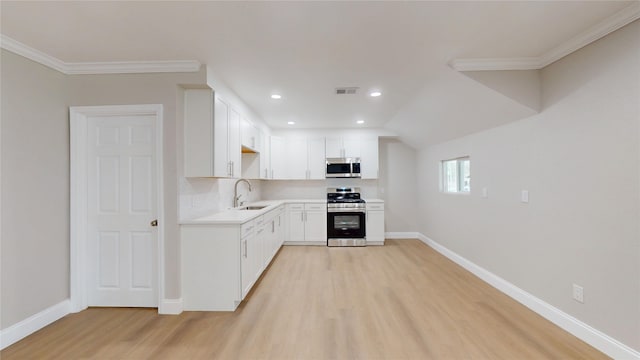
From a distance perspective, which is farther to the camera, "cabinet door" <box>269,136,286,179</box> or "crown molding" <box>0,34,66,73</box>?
"cabinet door" <box>269,136,286,179</box>

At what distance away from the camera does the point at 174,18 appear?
2.00 m

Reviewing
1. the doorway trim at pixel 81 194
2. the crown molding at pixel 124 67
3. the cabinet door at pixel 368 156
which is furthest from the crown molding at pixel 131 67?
the cabinet door at pixel 368 156

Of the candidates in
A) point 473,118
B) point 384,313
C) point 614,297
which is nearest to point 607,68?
point 473,118

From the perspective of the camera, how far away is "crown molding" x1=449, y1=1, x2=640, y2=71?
193 cm

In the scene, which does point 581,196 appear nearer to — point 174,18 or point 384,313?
point 384,313

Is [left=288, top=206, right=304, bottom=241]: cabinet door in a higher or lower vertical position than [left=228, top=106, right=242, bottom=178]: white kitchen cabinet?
lower

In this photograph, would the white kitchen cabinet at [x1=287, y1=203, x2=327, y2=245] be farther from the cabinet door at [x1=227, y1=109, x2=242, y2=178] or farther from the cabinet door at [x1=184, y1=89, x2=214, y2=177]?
the cabinet door at [x1=184, y1=89, x2=214, y2=177]

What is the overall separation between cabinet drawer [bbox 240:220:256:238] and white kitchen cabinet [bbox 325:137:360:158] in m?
3.02

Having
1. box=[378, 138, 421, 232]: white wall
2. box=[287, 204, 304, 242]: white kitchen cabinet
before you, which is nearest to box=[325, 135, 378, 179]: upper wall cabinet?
box=[378, 138, 421, 232]: white wall

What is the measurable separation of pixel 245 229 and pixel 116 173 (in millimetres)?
1448

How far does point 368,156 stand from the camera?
234 inches

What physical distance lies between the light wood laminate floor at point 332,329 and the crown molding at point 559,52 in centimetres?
242

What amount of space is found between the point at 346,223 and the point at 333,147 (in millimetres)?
1633

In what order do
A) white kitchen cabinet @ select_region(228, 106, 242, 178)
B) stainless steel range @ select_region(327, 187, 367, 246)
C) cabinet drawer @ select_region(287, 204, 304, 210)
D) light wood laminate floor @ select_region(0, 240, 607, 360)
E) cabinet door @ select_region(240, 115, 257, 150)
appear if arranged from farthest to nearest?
cabinet drawer @ select_region(287, 204, 304, 210), stainless steel range @ select_region(327, 187, 367, 246), cabinet door @ select_region(240, 115, 257, 150), white kitchen cabinet @ select_region(228, 106, 242, 178), light wood laminate floor @ select_region(0, 240, 607, 360)
